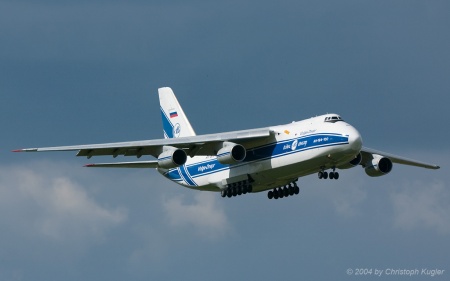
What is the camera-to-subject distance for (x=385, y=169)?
189ft

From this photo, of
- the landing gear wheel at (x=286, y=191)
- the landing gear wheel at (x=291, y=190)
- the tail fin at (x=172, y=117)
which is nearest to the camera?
the landing gear wheel at (x=291, y=190)

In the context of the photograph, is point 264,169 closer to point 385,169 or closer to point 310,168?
point 310,168

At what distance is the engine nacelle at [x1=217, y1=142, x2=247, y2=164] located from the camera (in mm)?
53281

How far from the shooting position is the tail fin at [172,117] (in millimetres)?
61062

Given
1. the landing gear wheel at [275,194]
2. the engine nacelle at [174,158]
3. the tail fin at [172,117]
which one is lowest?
the landing gear wheel at [275,194]

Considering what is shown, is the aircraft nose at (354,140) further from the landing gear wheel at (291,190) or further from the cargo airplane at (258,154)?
the landing gear wheel at (291,190)

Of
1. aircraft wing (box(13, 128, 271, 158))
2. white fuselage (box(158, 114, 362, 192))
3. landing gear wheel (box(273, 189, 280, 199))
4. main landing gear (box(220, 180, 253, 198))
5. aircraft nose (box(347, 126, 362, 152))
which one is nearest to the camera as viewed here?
aircraft nose (box(347, 126, 362, 152))

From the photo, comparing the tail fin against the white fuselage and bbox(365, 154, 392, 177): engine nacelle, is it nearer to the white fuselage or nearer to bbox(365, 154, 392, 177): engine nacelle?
the white fuselage

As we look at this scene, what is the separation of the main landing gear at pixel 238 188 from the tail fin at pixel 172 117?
572 centimetres

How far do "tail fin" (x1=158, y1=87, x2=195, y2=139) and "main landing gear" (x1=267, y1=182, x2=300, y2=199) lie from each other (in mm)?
5506

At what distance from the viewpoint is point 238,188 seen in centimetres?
5509

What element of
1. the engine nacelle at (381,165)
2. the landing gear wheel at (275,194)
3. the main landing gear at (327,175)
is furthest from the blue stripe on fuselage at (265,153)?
the engine nacelle at (381,165)

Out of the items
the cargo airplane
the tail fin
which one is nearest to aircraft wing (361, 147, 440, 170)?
the cargo airplane

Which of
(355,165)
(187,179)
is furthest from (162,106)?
(355,165)
